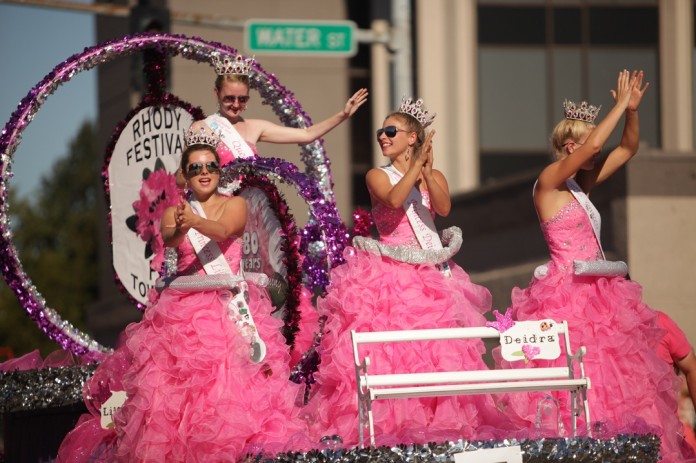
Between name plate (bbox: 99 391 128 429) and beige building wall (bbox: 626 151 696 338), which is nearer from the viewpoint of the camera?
name plate (bbox: 99 391 128 429)

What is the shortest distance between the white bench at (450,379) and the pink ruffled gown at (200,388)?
61 cm

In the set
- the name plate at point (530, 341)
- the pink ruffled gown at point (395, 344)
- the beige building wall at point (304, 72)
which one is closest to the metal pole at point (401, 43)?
the pink ruffled gown at point (395, 344)

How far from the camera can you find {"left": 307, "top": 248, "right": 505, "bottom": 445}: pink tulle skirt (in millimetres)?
6523

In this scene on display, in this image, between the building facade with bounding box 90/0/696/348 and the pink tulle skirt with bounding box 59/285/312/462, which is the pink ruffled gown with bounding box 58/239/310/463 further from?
the building facade with bounding box 90/0/696/348

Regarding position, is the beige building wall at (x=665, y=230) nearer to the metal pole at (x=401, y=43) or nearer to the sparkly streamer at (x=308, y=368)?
the metal pole at (x=401, y=43)

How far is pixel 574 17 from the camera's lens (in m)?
21.4

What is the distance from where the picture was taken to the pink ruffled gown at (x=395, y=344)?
6527 mm

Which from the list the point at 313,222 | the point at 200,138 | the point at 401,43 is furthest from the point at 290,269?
the point at 401,43

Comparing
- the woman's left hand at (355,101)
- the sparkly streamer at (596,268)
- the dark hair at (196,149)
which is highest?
the woman's left hand at (355,101)

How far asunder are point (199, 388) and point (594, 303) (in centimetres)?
204

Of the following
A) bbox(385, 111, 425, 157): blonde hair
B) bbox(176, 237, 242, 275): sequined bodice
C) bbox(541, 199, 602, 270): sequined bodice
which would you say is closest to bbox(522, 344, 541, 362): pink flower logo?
bbox(541, 199, 602, 270): sequined bodice

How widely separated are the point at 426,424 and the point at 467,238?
8.88 m

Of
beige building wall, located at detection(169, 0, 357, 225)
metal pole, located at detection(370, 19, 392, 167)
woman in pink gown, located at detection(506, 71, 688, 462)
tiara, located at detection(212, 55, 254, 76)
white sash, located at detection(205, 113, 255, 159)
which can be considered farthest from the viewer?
beige building wall, located at detection(169, 0, 357, 225)

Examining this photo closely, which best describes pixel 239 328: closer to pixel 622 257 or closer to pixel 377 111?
pixel 622 257
